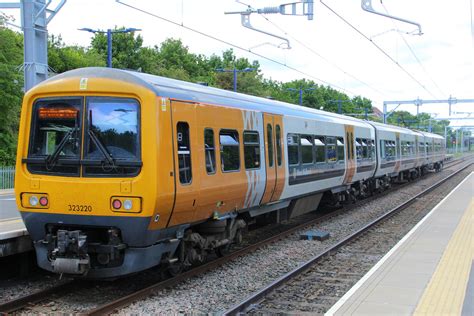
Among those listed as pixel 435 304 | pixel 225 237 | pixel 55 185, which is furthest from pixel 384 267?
pixel 55 185

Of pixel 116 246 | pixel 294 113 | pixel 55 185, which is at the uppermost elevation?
pixel 294 113

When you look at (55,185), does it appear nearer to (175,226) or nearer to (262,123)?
(175,226)

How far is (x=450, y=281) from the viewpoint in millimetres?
7824

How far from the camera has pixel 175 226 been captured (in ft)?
25.9

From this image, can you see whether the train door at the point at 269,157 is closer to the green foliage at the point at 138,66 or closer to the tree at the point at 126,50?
the green foliage at the point at 138,66

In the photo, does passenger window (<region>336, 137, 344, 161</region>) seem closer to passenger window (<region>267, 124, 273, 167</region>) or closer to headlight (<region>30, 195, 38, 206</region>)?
passenger window (<region>267, 124, 273, 167</region>)

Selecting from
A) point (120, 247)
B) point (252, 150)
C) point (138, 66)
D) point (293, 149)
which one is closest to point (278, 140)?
point (293, 149)

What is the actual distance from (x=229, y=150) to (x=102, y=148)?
2.62 meters

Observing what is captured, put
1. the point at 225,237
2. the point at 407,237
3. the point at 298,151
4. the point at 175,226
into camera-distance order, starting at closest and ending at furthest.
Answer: the point at 175,226 < the point at 225,237 < the point at 407,237 < the point at 298,151

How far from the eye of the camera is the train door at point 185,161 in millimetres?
7602

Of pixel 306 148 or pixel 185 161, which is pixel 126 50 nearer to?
pixel 306 148

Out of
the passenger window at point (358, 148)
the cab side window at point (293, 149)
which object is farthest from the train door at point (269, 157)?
the passenger window at point (358, 148)

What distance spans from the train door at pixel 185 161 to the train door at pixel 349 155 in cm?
988

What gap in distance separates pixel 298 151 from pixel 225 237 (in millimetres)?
3814
